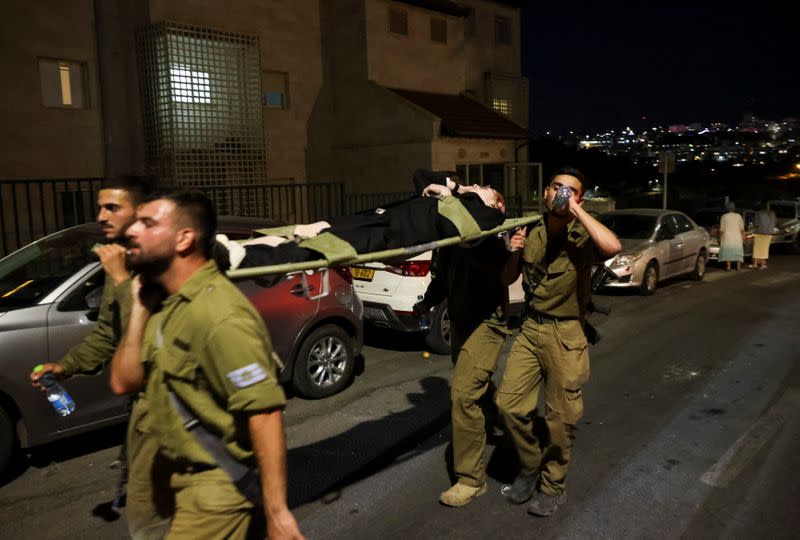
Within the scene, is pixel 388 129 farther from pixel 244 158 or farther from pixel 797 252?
pixel 797 252

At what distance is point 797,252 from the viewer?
20219mm

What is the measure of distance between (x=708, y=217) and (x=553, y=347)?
1745cm

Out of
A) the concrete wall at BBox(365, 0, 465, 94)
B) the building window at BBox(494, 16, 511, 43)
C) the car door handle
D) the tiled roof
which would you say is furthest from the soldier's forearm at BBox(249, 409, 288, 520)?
the building window at BBox(494, 16, 511, 43)

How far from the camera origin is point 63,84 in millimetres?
13695

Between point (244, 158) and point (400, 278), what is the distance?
934 centimetres

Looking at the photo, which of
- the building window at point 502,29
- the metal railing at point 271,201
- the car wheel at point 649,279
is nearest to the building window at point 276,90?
the metal railing at point 271,201

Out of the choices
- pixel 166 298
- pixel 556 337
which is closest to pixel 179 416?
pixel 166 298

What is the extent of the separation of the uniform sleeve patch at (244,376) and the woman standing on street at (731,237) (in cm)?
1567

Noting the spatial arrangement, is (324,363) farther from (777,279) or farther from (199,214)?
(777,279)

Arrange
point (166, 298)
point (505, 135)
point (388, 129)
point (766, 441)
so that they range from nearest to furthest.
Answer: point (166, 298) → point (766, 441) → point (388, 129) → point (505, 135)

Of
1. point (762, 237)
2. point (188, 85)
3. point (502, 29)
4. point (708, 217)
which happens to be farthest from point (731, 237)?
point (188, 85)

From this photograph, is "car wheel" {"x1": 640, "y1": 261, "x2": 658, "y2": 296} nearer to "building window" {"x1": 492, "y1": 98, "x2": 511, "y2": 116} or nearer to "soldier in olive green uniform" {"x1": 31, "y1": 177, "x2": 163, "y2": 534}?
"soldier in olive green uniform" {"x1": 31, "y1": 177, "x2": 163, "y2": 534}

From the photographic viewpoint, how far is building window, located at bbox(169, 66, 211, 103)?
47.3 feet

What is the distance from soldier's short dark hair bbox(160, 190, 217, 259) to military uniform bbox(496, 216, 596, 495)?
2.40 meters
